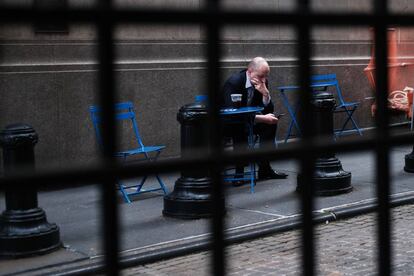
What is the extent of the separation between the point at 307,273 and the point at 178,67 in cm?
936

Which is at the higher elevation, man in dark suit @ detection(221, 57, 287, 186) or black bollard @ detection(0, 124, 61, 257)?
man in dark suit @ detection(221, 57, 287, 186)

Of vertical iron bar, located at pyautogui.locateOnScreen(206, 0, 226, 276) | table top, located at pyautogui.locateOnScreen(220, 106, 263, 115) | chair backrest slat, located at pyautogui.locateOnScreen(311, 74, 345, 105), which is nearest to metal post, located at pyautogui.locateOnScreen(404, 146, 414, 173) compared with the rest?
chair backrest slat, located at pyautogui.locateOnScreen(311, 74, 345, 105)

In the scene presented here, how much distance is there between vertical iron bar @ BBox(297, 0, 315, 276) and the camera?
1.18 m

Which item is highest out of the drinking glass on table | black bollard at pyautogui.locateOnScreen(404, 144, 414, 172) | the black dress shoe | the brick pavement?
the drinking glass on table

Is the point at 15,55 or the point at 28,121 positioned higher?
the point at 15,55

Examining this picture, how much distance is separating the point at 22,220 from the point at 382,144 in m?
4.70

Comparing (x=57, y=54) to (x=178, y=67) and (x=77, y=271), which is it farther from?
(x=77, y=271)

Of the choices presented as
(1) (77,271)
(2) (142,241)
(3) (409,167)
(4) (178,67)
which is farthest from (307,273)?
(4) (178,67)

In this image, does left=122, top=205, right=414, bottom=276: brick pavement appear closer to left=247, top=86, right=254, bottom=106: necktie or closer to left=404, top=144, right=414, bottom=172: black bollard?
left=247, top=86, right=254, bottom=106: necktie

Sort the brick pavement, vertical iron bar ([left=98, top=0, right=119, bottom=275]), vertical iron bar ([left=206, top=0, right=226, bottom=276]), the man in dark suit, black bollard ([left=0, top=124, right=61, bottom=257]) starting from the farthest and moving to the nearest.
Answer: the man in dark suit
black bollard ([left=0, top=124, right=61, bottom=257])
the brick pavement
vertical iron bar ([left=206, top=0, right=226, bottom=276])
vertical iron bar ([left=98, top=0, right=119, bottom=275])

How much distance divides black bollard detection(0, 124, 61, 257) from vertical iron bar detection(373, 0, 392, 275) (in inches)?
171

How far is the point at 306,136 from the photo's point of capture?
3.92 feet

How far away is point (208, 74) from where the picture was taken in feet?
3.42

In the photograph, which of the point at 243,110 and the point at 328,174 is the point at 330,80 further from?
the point at 243,110
